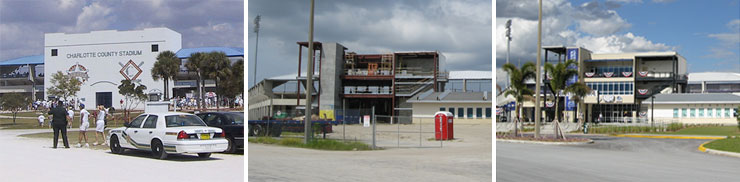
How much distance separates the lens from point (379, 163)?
44.4 feet

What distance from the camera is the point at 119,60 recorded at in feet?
42.5

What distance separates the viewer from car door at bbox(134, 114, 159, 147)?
11227mm

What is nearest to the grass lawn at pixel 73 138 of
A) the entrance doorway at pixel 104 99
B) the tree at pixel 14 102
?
the entrance doorway at pixel 104 99

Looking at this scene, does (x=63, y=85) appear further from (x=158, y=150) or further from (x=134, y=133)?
(x=158, y=150)

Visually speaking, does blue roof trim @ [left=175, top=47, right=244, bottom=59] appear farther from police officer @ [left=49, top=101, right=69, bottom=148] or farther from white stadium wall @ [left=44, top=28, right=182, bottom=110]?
police officer @ [left=49, top=101, right=69, bottom=148]

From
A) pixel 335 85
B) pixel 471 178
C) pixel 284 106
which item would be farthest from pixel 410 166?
pixel 335 85

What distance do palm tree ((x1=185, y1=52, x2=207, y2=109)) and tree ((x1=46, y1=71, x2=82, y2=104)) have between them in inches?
99.4

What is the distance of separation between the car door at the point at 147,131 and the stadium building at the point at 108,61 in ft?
4.70

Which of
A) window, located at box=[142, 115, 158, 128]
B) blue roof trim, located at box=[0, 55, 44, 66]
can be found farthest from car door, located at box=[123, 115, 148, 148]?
blue roof trim, located at box=[0, 55, 44, 66]

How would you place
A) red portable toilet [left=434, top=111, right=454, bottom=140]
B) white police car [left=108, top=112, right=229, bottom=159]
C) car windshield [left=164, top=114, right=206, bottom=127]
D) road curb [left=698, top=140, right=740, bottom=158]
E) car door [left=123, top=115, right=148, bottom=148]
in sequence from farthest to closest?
red portable toilet [left=434, top=111, right=454, bottom=140]
road curb [left=698, top=140, right=740, bottom=158]
car door [left=123, top=115, right=148, bottom=148]
car windshield [left=164, top=114, right=206, bottom=127]
white police car [left=108, top=112, right=229, bottom=159]

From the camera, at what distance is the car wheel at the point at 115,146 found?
1187 centimetres

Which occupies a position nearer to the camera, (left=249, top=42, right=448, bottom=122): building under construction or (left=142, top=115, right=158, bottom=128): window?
(left=142, top=115, right=158, bottom=128): window

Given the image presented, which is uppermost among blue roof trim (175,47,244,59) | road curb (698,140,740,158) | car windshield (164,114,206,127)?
blue roof trim (175,47,244,59)

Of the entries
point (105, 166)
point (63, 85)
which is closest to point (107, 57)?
point (63, 85)
